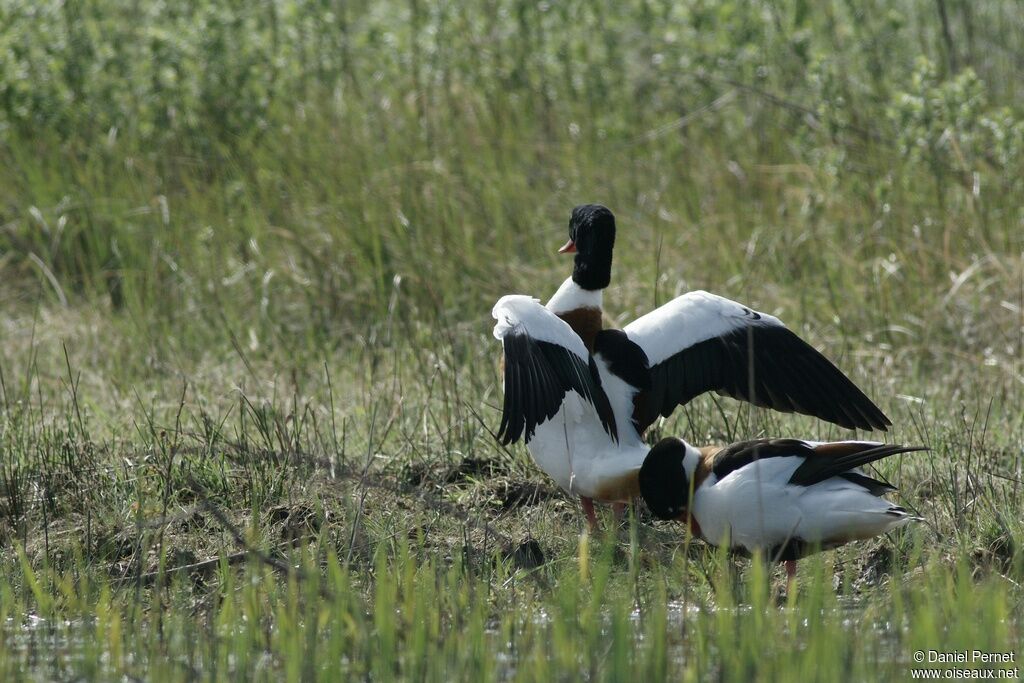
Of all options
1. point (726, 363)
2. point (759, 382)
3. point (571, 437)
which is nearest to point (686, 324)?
point (726, 363)

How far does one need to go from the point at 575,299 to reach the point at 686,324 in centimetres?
43

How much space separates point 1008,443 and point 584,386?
185 centimetres

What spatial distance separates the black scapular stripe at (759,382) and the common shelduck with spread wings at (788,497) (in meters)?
0.62

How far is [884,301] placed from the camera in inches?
275

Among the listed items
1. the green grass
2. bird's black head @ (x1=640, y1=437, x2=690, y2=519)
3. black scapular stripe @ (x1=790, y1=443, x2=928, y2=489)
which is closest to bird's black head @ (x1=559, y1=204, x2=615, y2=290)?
the green grass

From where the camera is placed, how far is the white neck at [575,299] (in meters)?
4.96

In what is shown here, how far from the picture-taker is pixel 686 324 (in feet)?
15.8

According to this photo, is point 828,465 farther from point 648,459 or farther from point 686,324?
point 686,324

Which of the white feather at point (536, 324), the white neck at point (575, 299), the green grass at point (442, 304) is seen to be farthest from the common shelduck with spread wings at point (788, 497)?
the white neck at point (575, 299)

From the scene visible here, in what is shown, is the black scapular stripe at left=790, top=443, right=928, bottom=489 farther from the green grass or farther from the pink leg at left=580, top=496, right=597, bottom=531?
the pink leg at left=580, top=496, right=597, bottom=531

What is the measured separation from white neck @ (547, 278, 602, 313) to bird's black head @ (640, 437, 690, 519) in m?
0.85

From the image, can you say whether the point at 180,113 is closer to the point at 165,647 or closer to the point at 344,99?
the point at 344,99

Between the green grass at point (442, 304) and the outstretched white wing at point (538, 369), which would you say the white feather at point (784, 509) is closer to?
the green grass at point (442, 304)

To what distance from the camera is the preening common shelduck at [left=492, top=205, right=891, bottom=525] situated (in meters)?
4.44
